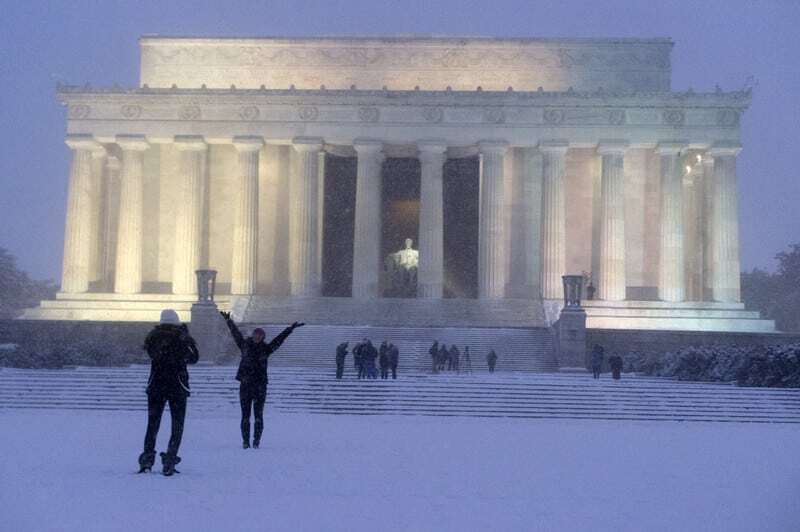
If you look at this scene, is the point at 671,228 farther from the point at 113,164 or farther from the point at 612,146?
the point at 113,164

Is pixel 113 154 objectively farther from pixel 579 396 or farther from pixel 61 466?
pixel 61 466

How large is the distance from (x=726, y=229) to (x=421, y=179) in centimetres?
1658

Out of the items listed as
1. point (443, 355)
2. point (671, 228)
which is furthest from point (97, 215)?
point (671, 228)

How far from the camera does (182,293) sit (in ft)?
186

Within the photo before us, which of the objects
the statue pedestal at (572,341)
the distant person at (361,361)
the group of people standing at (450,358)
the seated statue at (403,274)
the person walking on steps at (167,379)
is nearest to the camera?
the person walking on steps at (167,379)

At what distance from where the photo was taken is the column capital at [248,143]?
56719 millimetres

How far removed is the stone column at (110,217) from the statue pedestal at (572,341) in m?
28.2

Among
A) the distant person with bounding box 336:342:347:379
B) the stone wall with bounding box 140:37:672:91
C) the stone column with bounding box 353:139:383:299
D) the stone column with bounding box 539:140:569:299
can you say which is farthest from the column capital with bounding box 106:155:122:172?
the distant person with bounding box 336:342:347:379

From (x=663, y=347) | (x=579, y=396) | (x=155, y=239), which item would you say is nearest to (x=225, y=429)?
(x=579, y=396)

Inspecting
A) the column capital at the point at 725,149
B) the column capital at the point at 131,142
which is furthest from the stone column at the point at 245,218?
the column capital at the point at 725,149

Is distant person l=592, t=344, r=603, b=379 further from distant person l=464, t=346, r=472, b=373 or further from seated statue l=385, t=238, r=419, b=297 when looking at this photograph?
seated statue l=385, t=238, r=419, b=297

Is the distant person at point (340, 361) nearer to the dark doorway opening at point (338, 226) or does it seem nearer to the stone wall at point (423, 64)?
the dark doorway opening at point (338, 226)

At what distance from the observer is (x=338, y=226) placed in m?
62.6

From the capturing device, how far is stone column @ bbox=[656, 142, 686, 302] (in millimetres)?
55969
